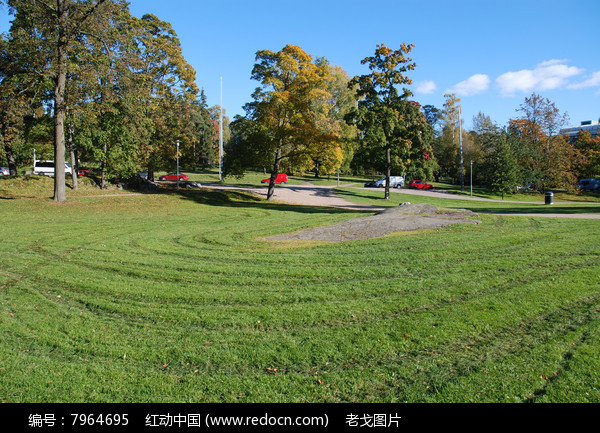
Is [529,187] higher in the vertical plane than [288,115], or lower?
lower

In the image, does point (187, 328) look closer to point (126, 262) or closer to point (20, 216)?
point (126, 262)

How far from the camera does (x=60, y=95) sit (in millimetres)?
22984

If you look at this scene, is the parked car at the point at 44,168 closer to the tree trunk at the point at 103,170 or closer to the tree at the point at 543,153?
the tree trunk at the point at 103,170

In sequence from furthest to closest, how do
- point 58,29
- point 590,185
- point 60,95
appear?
point 590,185 → point 60,95 → point 58,29

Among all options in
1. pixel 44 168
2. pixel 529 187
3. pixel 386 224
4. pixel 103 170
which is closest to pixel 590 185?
pixel 529 187

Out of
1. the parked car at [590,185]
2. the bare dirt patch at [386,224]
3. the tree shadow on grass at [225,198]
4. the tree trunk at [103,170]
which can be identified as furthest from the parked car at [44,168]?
the parked car at [590,185]

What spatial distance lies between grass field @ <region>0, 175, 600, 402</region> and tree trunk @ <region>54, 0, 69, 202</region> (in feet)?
44.8

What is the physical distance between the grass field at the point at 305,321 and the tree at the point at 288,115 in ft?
61.7

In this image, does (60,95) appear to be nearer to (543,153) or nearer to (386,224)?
(386,224)

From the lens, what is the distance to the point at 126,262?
10000 mm

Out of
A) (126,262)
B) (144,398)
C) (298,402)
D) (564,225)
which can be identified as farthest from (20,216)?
(564,225)

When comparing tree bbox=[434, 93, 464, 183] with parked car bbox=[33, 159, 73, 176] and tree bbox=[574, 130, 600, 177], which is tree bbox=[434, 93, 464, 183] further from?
parked car bbox=[33, 159, 73, 176]

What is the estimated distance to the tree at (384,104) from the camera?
35.9m

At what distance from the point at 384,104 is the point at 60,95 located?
26524mm
